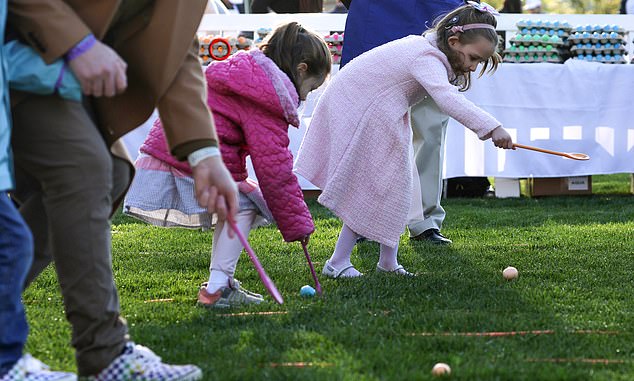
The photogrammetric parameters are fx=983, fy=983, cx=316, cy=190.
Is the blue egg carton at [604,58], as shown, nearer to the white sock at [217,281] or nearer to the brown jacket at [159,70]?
the white sock at [217,281]

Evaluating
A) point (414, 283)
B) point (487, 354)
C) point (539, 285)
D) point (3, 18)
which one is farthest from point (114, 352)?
point (539, 285)

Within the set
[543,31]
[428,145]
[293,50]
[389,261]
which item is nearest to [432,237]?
[428,145]

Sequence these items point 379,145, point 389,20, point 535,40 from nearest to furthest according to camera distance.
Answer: point 379,145
point 389,20
point 535,40

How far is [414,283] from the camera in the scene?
12.5 ft

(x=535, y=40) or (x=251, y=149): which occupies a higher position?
(x=251, y=149)

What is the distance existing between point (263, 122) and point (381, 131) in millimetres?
738

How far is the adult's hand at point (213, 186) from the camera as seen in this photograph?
2.21 meters

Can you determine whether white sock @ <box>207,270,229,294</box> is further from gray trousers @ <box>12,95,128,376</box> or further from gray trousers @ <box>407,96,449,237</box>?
gray trousers @ <box>407,96,449,237</box>

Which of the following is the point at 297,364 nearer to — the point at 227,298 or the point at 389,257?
the point at 227,298

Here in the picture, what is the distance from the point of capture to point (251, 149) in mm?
3471

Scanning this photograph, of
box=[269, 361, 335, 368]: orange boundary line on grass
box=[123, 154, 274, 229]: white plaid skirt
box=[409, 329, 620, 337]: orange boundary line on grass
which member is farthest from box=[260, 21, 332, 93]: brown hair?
box=[269, 361, 335, 368]: orange boundary line on grass

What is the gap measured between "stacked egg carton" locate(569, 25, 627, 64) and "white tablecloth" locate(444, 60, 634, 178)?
0.23 metres

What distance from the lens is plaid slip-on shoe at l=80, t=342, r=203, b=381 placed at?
7.40 feet

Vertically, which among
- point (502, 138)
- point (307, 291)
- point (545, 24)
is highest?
point (502, 138)
